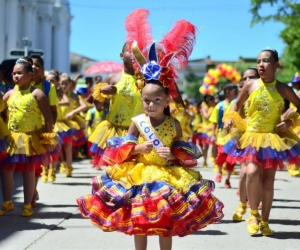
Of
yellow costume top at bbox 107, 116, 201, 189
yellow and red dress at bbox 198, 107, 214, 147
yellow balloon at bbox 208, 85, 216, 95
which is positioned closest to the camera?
yellow costume top at bbox 107, 116, 201, 189

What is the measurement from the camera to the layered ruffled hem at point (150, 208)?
17.4 ft

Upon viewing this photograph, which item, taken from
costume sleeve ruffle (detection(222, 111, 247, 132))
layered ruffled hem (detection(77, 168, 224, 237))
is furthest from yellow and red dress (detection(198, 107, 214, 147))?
layered ruffled hem (detection(77, 168, 224, 237))

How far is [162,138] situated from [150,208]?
0.67 m

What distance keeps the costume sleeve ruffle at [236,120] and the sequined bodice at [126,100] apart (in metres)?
1.06

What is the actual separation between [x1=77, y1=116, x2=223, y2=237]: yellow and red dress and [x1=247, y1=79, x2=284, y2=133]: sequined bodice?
6.68 feet

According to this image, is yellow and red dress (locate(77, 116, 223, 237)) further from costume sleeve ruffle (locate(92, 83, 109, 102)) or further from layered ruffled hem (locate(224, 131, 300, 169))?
costume sleeve ruffle (locate(92, 83, 109, 102))

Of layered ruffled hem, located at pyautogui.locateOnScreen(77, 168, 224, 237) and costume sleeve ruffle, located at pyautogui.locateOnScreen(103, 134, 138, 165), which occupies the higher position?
costume sleeve ruffle, located at pyautogui.locateOnScreen(103, 134, 138, 165)

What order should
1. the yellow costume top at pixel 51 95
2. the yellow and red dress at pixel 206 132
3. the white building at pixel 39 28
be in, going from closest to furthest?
the yellow costume top at pixel 51 95 → the yellow and red dress at pixel 206 132 → the white building at pixel 39 28

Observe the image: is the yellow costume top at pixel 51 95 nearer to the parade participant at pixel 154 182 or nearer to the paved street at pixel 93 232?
the paved street at pixel 93 232

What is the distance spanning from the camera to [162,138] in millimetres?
5785

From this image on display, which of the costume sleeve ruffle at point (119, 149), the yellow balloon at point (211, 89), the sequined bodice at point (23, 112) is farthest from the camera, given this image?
the yellow balloon at point (211, 89)

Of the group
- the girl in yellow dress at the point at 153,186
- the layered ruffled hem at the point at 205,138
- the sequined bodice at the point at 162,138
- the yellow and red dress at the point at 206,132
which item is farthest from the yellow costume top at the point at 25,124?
the layered ruffled hem at the point at 205,138

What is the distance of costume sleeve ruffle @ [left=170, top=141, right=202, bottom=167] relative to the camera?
225 inches

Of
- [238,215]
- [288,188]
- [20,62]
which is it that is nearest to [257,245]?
[238,215]
